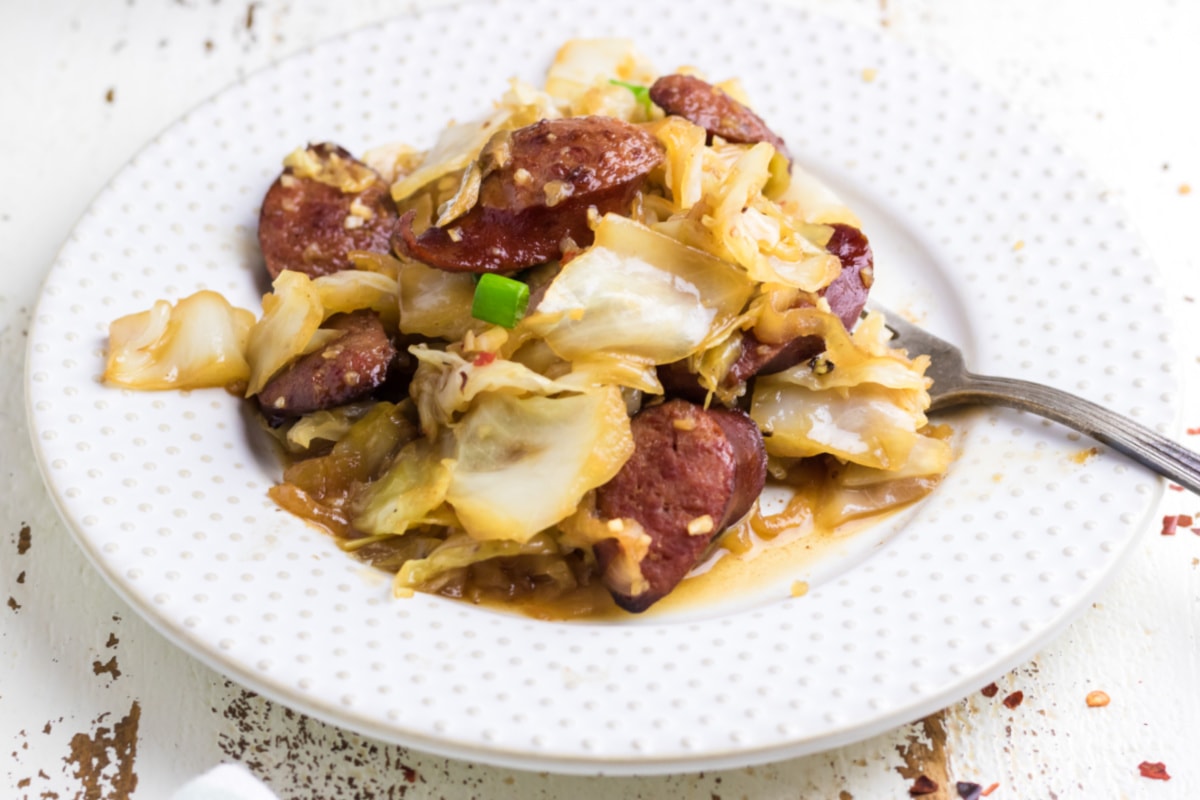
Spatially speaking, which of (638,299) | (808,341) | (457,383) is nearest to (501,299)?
(457,383)

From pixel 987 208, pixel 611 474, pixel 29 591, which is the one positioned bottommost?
pixel 29 591

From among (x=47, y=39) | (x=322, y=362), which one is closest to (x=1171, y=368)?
(x=322, y=362)

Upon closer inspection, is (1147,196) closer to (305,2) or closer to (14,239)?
(305,2)

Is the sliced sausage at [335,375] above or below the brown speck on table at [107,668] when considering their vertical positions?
above

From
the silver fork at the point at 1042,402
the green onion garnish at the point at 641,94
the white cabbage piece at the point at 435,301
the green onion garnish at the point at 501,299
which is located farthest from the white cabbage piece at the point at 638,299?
the green onion garnish at the point at 641,94

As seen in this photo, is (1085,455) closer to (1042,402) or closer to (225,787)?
(1042,402)

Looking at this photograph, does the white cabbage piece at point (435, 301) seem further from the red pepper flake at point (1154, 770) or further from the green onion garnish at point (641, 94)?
the red pepper flake at point (1154, 770)

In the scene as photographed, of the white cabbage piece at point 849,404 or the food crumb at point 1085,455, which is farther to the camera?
the white cabbage piece at point 849,404
